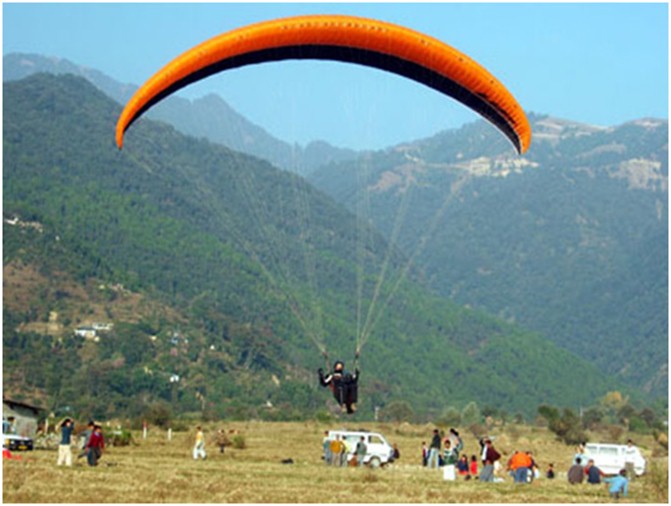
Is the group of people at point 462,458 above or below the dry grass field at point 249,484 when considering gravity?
above

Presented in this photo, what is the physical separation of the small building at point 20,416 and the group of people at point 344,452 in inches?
382

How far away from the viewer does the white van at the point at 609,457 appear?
33.7 m

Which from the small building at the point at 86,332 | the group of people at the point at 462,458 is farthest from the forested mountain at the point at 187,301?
the group of people at the point at 462,458

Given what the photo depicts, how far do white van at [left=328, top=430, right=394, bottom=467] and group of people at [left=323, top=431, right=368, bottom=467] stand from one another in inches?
1.6

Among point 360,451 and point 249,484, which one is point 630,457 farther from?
point 249,484

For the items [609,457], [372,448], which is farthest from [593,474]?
[609,457]

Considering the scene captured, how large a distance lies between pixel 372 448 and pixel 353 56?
12.6 m

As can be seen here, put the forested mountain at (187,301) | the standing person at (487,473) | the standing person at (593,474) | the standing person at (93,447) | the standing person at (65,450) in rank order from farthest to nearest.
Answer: the forested mountain at (187,301), the standing person at (593,474), the standing person at (487,473), the standing person at (93,447), the standing person at (65,450)

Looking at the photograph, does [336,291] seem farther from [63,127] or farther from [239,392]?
[239,392]

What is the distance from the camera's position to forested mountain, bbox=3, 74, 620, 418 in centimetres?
9306

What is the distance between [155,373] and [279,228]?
63.2m

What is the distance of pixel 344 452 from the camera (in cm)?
3066

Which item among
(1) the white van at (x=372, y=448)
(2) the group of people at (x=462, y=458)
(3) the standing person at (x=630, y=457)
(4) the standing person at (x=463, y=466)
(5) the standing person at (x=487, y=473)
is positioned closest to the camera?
(2) the group of people at (x=462, y=458)

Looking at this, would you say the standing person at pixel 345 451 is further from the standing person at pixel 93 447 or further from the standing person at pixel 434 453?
the standing person at pixel 93 447
